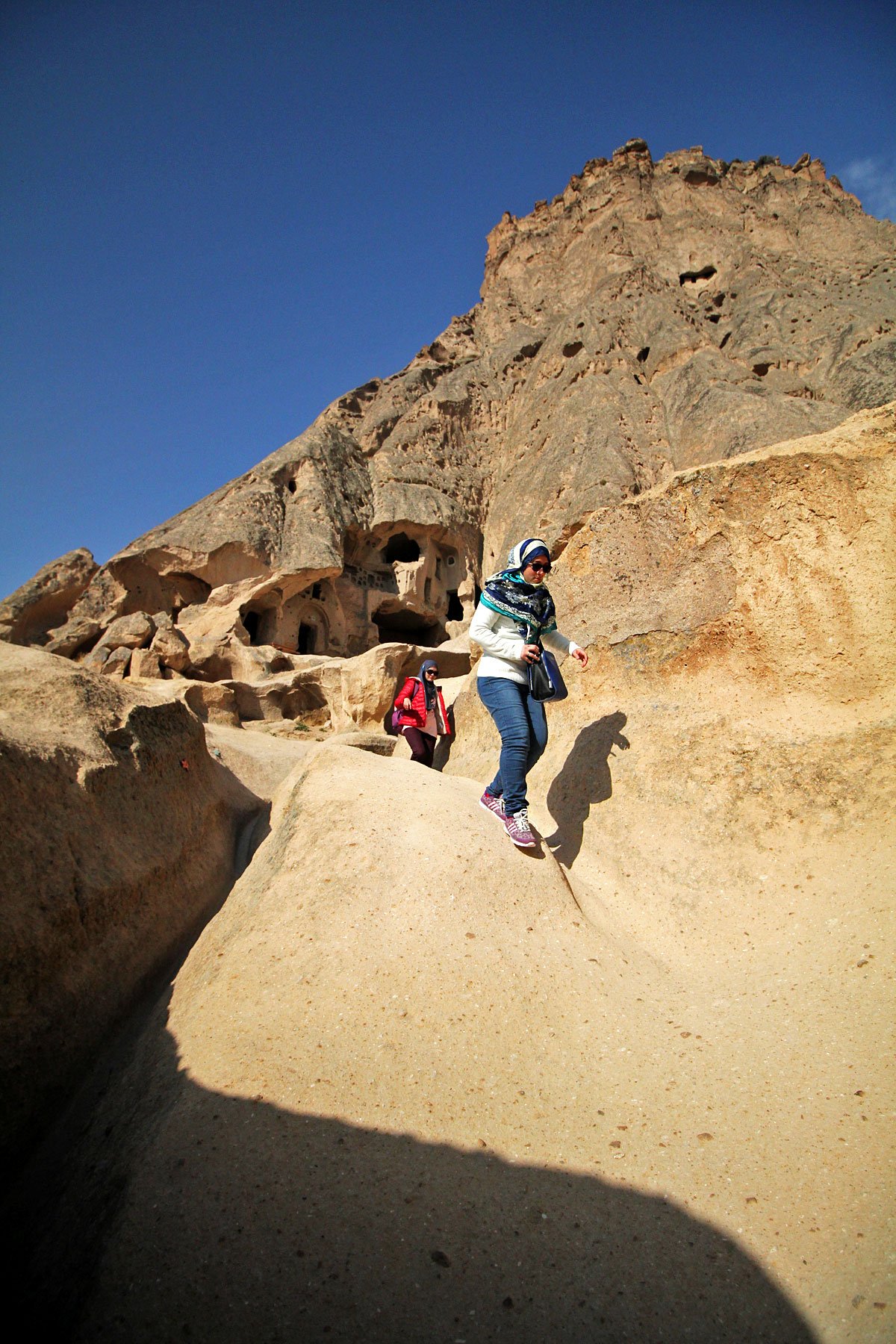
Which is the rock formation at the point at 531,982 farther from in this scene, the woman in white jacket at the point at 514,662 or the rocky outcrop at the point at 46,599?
the rocky outcrop at the point at 46,599

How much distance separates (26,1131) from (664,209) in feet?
102

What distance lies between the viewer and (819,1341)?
1.33 meters

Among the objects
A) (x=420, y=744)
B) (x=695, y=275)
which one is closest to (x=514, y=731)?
(x=420, y=744)

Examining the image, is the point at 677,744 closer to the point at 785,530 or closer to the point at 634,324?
the point at 785,530

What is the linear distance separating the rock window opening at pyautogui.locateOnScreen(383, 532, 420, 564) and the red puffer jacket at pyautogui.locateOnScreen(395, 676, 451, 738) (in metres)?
16.6

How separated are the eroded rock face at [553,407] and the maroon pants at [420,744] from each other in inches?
330

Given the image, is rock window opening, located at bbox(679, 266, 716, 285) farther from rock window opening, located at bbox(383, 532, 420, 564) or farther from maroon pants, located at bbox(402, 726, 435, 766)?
maroon pants, located at bbox(402, 726, 435, 766)

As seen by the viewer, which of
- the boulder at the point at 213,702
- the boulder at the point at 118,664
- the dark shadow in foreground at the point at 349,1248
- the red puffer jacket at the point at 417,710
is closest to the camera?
the dark shadow in foreground at the point at 349,1248

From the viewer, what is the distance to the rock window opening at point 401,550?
2195 cm

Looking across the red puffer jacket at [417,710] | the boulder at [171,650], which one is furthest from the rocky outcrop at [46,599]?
the red puffer jacket at [417,710]

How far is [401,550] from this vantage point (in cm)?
2227

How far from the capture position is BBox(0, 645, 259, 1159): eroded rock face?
6.97 feet

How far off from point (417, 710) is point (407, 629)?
17046mm

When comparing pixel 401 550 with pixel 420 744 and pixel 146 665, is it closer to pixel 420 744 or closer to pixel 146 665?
pixel 146 665
